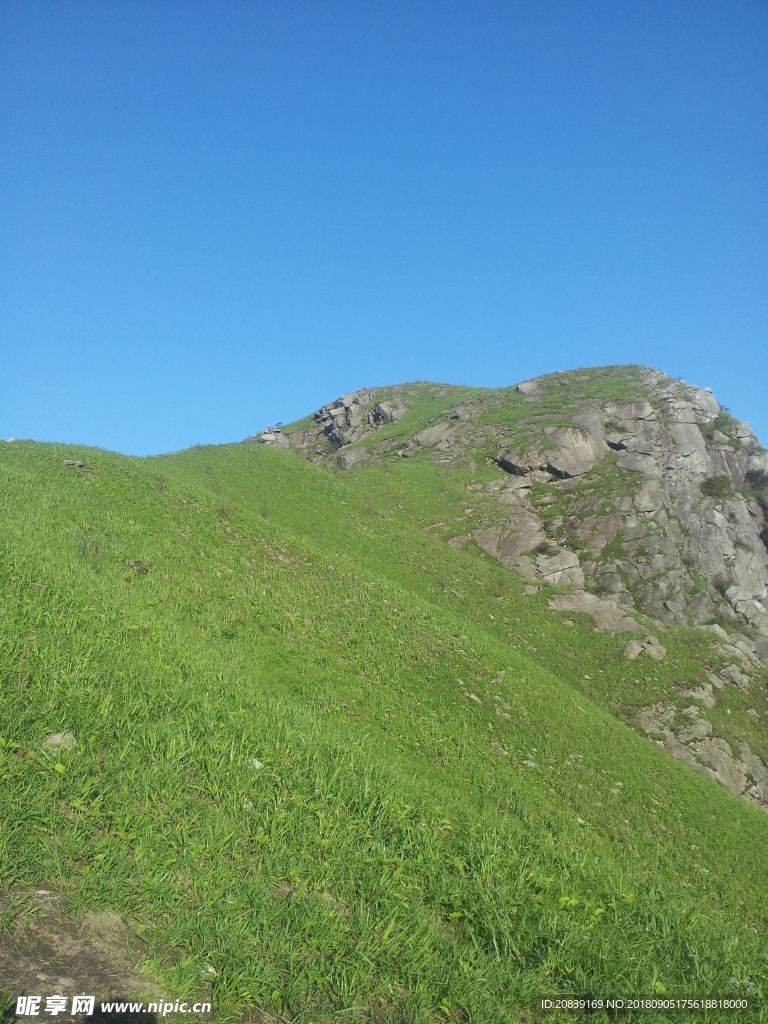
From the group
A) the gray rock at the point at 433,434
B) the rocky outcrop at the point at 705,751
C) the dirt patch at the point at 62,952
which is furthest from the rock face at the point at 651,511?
the dirt patch at the point at 62,952

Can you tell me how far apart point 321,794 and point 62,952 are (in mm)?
4127

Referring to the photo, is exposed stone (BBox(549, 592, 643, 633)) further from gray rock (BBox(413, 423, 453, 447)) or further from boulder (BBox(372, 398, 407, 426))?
boulder (BBox(372, 398, 407, 426))

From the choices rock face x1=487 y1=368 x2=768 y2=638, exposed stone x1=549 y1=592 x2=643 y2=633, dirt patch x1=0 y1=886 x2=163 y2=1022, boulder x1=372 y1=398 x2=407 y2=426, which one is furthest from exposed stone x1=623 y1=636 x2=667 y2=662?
boulder x1=372 y1=398 x2=407 y2=426

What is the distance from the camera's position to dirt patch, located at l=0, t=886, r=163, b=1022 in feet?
17.1

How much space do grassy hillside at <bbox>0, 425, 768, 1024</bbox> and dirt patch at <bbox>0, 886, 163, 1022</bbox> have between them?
0.58 ft

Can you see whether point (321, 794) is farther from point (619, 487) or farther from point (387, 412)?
point (387, 412)

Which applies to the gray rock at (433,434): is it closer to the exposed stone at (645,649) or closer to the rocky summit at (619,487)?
the rocky summit at (619,487)

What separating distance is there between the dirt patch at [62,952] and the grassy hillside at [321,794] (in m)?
0.18

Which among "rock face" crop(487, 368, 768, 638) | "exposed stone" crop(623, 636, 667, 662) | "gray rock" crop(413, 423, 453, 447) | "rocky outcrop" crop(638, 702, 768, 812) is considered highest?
"gray rock" crop(413, 423, 453, 447)

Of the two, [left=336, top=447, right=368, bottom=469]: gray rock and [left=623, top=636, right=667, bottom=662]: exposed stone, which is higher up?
[left=336, top=447, right=368, bottom=469]: gray rock

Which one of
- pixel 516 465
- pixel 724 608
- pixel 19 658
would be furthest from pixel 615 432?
pixel 19 658

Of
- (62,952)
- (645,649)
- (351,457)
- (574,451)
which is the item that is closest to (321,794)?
(62,952)

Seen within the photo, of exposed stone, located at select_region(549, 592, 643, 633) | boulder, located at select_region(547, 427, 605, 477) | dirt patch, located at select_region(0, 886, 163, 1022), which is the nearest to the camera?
dirt patch, located at select_region(0, 886, 163, 1022)

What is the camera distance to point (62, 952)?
5.55 metres
